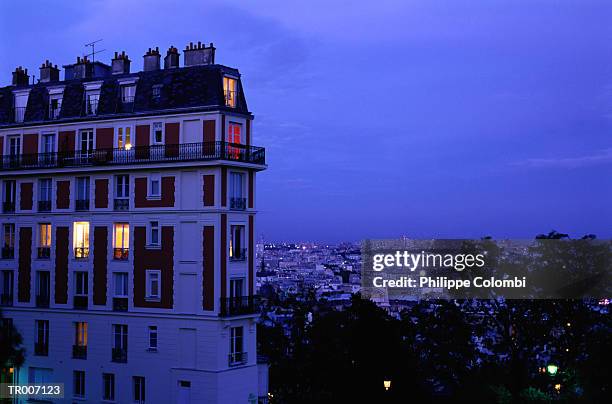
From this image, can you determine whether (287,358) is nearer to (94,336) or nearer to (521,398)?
(94,336)

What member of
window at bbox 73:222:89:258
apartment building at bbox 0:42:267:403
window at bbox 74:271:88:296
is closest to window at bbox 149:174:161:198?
apartment building at bbox 0:42:267:403

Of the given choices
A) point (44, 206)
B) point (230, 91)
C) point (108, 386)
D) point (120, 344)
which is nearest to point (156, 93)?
point (230, 91)

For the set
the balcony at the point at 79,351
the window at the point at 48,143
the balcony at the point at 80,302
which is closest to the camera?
the balcony at the point at 79,351

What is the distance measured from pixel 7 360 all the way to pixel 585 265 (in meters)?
35.0

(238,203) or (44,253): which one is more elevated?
(238,203)

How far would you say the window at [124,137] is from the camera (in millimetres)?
40625

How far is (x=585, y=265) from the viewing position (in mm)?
47625

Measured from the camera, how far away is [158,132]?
131 ft

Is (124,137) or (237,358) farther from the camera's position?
(124,137)

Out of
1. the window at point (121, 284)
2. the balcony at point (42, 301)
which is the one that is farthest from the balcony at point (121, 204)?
the balcony at point (42, 301)

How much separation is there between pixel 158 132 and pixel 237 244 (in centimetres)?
704

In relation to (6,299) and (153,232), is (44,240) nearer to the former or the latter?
(6,299)

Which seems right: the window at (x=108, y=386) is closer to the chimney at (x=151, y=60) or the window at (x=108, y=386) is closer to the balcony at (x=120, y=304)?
the balcony at (x=120, y=304)

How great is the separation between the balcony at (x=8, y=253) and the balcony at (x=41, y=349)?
17.1ft
